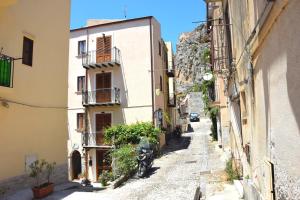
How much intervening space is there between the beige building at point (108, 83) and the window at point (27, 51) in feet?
36.9

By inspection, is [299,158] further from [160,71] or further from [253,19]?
[160,71]

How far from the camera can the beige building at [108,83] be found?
23391 mm

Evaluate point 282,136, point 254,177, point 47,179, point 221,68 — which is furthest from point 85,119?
point 282,136

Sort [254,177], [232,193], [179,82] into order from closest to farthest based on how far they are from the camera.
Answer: [254,177], [232,193], [179,82]

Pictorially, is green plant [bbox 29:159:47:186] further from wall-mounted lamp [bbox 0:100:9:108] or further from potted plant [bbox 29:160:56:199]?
wall-mounted lamp [bbox 0:100:9:108]

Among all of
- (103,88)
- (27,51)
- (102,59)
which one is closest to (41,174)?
(27,51)

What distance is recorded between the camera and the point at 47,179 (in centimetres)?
1265

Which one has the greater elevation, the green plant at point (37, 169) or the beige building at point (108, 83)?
the beige building at point (108, 83)

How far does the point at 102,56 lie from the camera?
81.2 ft

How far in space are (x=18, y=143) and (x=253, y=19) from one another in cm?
962

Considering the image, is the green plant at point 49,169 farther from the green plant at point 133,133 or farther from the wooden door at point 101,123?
the wooden door at point 101,123

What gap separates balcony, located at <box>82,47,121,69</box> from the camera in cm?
2419

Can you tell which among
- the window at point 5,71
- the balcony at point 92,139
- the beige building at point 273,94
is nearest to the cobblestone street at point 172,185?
the beige building at point 273,94

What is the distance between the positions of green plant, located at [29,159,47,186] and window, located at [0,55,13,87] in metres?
3.20
